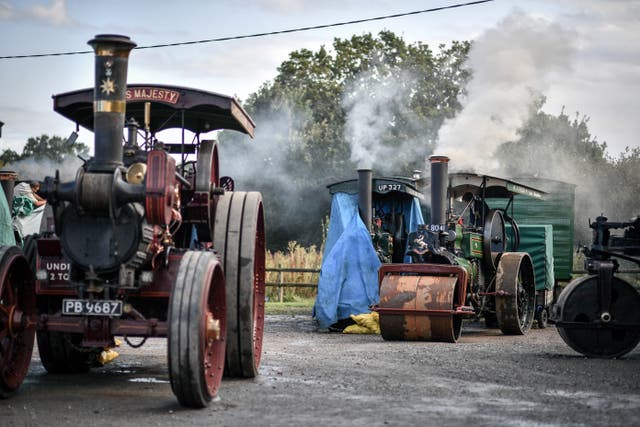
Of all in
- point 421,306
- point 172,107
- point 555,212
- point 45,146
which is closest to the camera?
point 172,107

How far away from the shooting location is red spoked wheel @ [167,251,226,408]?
19.5 feet

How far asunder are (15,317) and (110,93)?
63.8 inches

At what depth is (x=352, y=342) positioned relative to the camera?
11.9 meters

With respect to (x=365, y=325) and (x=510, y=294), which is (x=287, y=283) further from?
(x=510, y=294)

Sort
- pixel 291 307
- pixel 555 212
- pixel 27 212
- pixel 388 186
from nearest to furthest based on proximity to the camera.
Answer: pixel 27 212
pixel 388 186
pixel 555 212
pixel 291 307

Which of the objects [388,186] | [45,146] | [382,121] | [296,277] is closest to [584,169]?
[382,121]

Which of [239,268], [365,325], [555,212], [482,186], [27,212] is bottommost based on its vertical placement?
[365,325]

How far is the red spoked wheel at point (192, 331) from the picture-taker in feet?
19.5

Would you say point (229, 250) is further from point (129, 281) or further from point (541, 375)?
point (541, 375)

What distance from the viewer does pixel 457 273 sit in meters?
12.0

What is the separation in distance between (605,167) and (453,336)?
86.7 feet

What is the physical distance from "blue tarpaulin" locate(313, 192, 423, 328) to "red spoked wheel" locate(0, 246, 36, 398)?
7.36m

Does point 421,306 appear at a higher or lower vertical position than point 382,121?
lower

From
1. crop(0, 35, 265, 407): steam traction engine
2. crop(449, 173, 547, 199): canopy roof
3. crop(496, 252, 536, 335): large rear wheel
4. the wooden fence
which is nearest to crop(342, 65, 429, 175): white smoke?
the wooden fence
